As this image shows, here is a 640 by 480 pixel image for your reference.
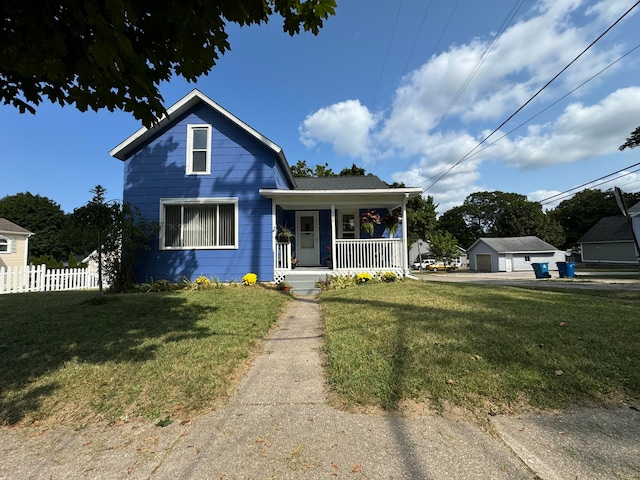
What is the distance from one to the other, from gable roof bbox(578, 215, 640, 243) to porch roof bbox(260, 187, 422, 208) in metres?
37.4

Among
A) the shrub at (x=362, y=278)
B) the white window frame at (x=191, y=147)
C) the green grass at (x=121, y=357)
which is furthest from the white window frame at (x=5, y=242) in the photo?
the shrub at (x=362, y=278)

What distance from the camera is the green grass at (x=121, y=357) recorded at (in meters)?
2.83

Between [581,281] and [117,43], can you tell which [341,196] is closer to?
[117,43]

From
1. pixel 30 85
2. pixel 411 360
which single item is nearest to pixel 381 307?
pixel 411 360

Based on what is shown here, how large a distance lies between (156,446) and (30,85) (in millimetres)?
3304

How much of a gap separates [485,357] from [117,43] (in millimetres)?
4356

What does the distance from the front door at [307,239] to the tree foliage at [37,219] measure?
41.9 meters

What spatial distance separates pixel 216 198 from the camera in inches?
418

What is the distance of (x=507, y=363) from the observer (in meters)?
3.33

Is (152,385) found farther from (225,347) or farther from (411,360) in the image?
(411,360)

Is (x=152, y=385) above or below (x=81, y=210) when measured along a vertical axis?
below

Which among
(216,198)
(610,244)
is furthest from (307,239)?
(610,244)

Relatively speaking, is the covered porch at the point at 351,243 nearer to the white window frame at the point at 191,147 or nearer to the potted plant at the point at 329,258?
the potted plant at the point at 329,258

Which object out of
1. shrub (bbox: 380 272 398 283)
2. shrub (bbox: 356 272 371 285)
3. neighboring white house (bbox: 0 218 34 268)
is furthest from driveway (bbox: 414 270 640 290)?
neighboring white house (bbox: 0 218 34 268)
